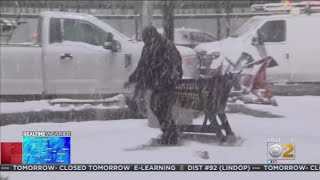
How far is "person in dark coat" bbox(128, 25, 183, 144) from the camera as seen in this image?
3211mm

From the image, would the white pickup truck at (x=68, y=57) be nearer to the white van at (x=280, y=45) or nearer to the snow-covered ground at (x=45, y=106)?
the snow-covered ground at (x=45, y=106)

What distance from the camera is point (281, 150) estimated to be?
3.15 metres

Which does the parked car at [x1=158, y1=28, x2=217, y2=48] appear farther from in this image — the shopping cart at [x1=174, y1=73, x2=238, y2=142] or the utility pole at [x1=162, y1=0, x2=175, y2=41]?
the shopping cart at [x1=174, y1=73, x2=238, y2=142]

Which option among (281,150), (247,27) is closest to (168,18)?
(247,27)

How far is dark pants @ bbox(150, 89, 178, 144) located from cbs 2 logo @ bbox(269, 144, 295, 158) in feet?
2.04

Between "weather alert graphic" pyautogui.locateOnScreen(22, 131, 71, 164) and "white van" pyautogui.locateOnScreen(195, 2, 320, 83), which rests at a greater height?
"white van" pyautogui.locateOnScreen(195, 2, 320, 83)

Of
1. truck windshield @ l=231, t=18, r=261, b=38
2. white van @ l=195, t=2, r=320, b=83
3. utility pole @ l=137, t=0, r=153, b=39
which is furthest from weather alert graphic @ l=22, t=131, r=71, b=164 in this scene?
truck windshield @ l=231, t=18, r=261, b=38

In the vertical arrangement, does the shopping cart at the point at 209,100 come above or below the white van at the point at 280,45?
below

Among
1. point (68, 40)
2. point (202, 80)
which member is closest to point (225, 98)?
point (202, 80)

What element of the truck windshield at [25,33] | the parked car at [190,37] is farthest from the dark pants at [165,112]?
the truck windshield at [25,33]

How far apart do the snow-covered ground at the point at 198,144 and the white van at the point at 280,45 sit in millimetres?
185

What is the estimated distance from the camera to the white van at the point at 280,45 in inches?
126

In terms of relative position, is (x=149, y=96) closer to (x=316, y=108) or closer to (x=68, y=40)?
(x=68, y=40)

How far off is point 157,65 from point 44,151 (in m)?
0.91
